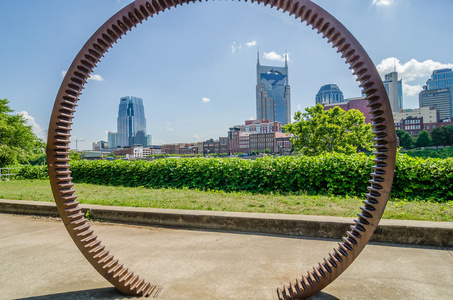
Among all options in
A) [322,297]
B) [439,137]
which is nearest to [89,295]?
[322,297]

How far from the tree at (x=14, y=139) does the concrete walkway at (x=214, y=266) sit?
3475 cm

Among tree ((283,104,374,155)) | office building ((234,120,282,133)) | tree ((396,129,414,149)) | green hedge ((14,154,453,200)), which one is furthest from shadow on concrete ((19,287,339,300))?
office building ((234,120,282,133))

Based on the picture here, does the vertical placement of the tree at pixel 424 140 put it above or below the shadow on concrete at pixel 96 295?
Answer: above

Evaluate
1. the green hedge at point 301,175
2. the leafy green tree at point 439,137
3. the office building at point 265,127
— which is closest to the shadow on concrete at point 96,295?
the green hedge at point 301,175

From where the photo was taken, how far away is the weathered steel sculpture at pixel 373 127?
2.45m

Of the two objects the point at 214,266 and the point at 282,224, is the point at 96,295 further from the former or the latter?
the point at 282,224

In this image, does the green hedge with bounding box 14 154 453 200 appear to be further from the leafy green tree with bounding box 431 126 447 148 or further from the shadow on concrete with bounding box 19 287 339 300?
the leafy green tree with bounding box 431 126 447 148

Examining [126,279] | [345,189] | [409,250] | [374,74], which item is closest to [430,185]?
[345,189]

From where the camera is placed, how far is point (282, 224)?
4.74m

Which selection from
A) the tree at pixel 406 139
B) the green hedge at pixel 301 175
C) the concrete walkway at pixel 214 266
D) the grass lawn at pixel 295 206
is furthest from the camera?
the tree at pixel 406 139

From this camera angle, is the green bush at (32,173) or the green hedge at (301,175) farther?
the green bush at (32,173)

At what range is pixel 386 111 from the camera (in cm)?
241

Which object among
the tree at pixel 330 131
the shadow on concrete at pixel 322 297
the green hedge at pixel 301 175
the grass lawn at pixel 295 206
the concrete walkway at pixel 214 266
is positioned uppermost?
the tree at pixel 330 131

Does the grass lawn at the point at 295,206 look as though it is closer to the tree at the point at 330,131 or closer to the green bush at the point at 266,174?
the green bush at the point at 266,174
